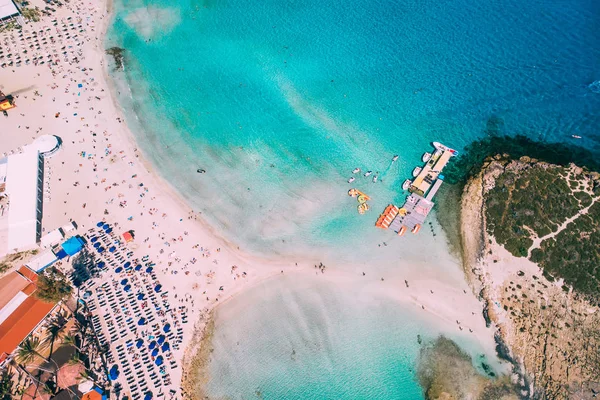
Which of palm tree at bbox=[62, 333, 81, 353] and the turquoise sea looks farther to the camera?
the turquoise sea

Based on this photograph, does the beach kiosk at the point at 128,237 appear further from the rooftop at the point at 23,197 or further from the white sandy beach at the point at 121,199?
the rooftop at the point at 23,197

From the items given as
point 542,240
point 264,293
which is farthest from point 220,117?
point 542,240

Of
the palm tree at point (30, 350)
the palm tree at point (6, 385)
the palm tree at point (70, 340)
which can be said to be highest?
the palm tree at point (70, 340)

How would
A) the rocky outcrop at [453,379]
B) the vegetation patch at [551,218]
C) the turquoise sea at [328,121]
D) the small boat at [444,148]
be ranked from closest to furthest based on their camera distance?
1. the rocky outcrop at [453,379]
2. the turquoise sea at [328,121]
3. the vegetation patch at [551,218]
4. the small boat at [444,148]

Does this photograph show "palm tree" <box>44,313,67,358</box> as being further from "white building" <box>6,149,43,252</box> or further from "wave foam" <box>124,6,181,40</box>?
"wave foam" <box>124,6,181,40</box>

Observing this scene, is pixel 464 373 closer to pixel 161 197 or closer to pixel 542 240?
pixel 542 240

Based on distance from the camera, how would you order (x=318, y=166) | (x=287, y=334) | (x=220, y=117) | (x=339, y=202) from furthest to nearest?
1. (x=220, y=117)
2. (x=318, y=166)
3. (x=339, y=202)
4. (x=287, y=334)

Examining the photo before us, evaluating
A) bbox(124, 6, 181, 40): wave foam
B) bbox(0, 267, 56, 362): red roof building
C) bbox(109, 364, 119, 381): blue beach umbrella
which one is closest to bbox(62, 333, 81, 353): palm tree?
bbox(0, 267, 56, 362): red roof building

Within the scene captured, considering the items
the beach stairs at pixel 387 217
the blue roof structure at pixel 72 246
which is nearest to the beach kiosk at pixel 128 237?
the blue roof structure at pixel 72 246
